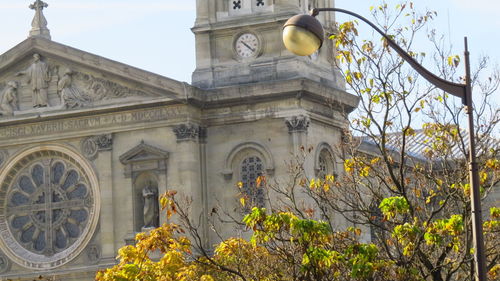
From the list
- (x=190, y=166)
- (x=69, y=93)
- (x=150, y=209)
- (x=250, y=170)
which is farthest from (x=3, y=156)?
(x=250, y=170)

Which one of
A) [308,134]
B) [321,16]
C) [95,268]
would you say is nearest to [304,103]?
[308,134]

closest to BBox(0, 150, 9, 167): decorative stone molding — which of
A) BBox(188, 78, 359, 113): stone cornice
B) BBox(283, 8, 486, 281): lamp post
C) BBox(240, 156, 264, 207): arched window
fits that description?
BBox(188, 78, 359, 113): stone cornice

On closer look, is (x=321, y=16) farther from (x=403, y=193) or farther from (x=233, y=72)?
(x=403, y=193)

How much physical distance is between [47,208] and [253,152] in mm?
8338

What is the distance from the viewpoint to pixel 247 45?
54.8m

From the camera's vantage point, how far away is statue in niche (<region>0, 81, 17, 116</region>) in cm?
5641

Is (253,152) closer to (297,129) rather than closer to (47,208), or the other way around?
(297,129)

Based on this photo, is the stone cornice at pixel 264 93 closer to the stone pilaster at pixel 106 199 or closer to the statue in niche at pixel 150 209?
the statue in niche at pixel 150 209

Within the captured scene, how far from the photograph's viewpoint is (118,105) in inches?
2143

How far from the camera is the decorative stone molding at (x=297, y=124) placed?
53000mm

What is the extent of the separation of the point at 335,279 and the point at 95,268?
26.3m

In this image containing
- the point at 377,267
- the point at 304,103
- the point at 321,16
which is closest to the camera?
the point at 377,267

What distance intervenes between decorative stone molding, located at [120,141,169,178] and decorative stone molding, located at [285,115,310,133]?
4.55 metres

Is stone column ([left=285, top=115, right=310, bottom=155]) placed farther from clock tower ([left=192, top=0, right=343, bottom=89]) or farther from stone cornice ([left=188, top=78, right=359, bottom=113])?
clock tower ([left=192, top=0, right=343, bottom=89])
